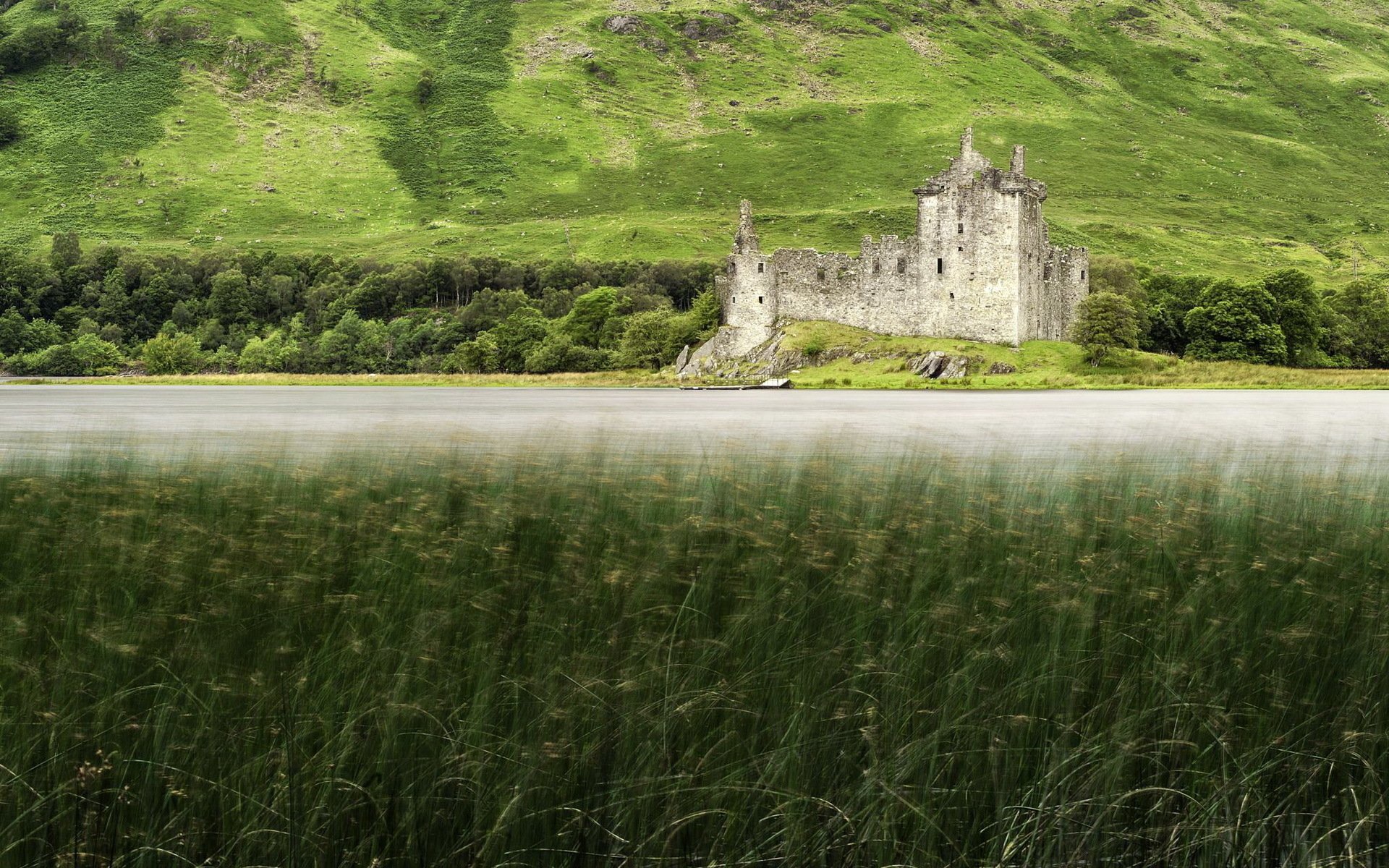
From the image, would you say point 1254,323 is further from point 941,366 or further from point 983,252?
point 941,366

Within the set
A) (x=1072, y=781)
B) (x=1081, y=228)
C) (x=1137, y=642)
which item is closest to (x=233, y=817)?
(x=1072, y=781)

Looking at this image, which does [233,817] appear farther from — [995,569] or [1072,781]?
[995,569]

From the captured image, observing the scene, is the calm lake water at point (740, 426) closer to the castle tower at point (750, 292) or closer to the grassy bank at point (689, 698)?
the grassy bank at point (689, 698)

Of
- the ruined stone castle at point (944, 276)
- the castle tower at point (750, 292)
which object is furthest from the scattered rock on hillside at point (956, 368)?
the castle tower at point (750, 292)

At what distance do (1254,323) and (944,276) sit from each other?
19345mm

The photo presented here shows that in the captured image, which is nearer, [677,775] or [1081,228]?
[677,775]

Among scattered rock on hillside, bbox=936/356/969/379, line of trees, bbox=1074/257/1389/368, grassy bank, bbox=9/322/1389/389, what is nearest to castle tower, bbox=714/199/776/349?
grassy bank, bbox=9/322/1389/389

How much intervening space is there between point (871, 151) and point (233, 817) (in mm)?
185673

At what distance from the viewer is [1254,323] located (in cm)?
7006

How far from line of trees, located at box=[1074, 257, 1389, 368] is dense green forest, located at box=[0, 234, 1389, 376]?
114 mm

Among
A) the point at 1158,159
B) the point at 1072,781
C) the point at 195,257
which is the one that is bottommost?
the point at 1072,781

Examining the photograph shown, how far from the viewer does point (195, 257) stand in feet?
425

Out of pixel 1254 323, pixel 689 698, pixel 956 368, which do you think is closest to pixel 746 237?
pixel 956 368

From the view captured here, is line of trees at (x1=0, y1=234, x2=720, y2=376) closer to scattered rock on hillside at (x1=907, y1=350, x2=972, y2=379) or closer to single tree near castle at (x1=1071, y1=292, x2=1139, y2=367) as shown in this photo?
scattered rock on hillside at (x1=907, y1=350, x2=972, y2=379)
